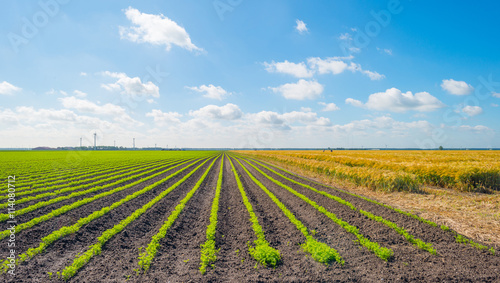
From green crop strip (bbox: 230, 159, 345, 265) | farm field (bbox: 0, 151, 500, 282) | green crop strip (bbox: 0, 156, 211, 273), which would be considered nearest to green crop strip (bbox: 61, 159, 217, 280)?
farm field (bbox: 0, 151, 500, 282)

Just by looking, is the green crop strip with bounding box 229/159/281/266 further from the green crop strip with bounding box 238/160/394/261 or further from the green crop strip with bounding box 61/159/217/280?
the green crop strip with bounding box 61/159/217/280

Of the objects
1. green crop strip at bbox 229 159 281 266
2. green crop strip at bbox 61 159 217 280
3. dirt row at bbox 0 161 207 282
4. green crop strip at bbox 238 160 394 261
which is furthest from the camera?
dirt row at bbox 0 161 207 282

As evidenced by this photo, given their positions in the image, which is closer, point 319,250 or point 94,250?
point 319,250

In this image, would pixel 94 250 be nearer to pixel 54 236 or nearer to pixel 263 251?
pixel 54 236

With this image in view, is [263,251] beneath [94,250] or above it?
above

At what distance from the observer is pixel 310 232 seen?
9078mm

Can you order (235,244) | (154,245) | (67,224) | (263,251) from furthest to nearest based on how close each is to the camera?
(67,224) < (235,244) < (154,245) < (263,251)

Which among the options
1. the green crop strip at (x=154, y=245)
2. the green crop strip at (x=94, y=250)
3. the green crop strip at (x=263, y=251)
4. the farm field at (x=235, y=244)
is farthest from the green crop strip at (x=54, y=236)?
the green crop strip at (x=263, y=251)

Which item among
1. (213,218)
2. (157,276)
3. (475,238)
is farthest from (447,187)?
(157,276)

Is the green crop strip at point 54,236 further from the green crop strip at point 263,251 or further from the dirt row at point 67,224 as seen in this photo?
the green crop strip at point 263,251

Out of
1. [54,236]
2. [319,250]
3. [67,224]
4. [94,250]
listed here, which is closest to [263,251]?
[319,250]

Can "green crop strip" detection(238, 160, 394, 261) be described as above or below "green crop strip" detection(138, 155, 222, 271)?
above

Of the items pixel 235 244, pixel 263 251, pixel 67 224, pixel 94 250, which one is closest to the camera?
pixel 263 251

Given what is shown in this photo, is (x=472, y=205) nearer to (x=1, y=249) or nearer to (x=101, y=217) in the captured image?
(x=101, y=217)
